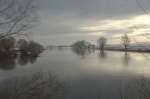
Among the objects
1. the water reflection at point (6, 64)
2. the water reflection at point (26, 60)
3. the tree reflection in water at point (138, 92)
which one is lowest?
the water reflection at point (26, 60)

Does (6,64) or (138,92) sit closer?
(138,92)

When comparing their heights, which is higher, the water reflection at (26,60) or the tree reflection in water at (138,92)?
the tree reflection in water at (138,92)

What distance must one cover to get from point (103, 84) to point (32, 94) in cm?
740

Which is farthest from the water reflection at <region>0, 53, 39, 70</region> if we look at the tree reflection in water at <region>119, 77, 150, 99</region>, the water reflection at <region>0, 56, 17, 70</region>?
the tree reflection in water at <region>119, 77, 150, 99</region>

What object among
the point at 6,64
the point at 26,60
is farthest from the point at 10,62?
the point at 26,60

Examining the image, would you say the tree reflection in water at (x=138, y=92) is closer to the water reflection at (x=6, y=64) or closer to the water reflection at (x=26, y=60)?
the water reflection at (x=6, y=64)

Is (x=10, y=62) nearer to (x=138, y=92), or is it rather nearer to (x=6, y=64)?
(x=6, y=64)

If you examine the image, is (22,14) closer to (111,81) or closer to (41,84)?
(41,84)

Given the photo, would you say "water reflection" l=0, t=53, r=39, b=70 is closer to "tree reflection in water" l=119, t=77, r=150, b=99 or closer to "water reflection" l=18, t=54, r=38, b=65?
"water reflection" l=18, t=54, r=38, b=65

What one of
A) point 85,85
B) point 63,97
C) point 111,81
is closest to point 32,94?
point 63,97

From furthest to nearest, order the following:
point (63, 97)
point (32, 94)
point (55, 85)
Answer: point (63, 97), point (55, 85), point (32, 94)

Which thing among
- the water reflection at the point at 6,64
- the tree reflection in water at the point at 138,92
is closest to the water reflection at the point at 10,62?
the water reflection at the point at 6,64

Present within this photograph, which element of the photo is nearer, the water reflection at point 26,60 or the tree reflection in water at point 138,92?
the tree reflection in water at point 138,92

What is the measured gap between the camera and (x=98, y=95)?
8.94 metres
